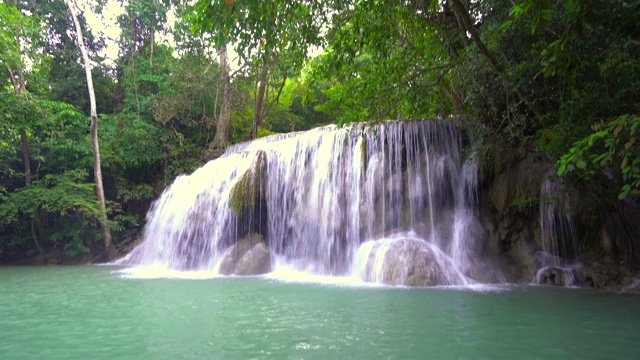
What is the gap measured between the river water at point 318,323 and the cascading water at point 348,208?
184 cm

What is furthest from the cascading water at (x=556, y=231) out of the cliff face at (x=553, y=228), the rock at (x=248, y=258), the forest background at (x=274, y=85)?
the rock at (x=248, y=258)

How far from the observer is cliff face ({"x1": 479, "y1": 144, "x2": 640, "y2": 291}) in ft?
29.1

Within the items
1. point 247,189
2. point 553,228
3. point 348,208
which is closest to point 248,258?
point 247,189

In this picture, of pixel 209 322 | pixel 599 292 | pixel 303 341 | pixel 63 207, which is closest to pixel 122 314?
pixel 209 322

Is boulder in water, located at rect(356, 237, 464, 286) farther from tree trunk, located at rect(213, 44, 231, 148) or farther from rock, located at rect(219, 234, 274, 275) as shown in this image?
tree trunk, located at rect(213, 44, 231, 148)

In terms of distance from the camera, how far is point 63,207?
1548 centimetres

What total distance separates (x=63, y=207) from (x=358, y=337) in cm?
1460

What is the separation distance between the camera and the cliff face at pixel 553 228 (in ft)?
29.1

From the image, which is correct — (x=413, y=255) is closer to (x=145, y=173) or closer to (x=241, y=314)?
(x=241, y=314)

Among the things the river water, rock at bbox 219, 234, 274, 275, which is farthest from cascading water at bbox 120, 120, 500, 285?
the river water

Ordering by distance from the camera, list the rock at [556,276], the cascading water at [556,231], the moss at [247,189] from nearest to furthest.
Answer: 1. the rock at [556,276]
2. the cascading water at [556,231]
3. the moss at [247,189]

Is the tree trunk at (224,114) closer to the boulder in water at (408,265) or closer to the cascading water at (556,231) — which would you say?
the boulder in water at (408,265)

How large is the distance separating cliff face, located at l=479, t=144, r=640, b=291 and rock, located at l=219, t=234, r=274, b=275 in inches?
218

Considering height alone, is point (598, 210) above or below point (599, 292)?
above
